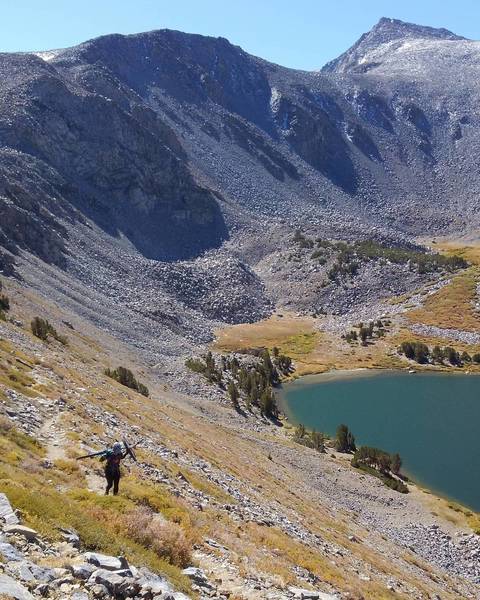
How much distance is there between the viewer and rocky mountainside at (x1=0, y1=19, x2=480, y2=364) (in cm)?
8531

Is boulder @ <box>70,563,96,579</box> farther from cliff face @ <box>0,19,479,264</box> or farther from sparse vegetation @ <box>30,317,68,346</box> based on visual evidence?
cliff face @ <box>0,19,479,264</box>

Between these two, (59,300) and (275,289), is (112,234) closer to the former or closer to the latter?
(275,289)

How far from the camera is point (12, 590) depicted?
8.76m

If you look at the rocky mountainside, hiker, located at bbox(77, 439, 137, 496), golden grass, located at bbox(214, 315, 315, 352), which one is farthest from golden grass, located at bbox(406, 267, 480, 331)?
hiker, located at bbox(77, 439, 137, 496)

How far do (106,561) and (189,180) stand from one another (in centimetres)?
12108

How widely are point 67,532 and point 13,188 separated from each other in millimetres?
81035

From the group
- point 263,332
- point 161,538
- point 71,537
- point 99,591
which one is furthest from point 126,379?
point 263,332

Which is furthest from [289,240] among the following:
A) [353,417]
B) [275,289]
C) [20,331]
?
[20,331]

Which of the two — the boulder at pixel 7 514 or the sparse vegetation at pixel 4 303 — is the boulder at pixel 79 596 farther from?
the sparse vegetation at pixel 4 303

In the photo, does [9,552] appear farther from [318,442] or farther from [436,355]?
[436,355]

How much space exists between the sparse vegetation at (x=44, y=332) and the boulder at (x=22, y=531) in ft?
109

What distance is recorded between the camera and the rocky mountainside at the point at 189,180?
85.3 m

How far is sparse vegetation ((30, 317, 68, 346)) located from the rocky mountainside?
1957cm

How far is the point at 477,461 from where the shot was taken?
166ft
